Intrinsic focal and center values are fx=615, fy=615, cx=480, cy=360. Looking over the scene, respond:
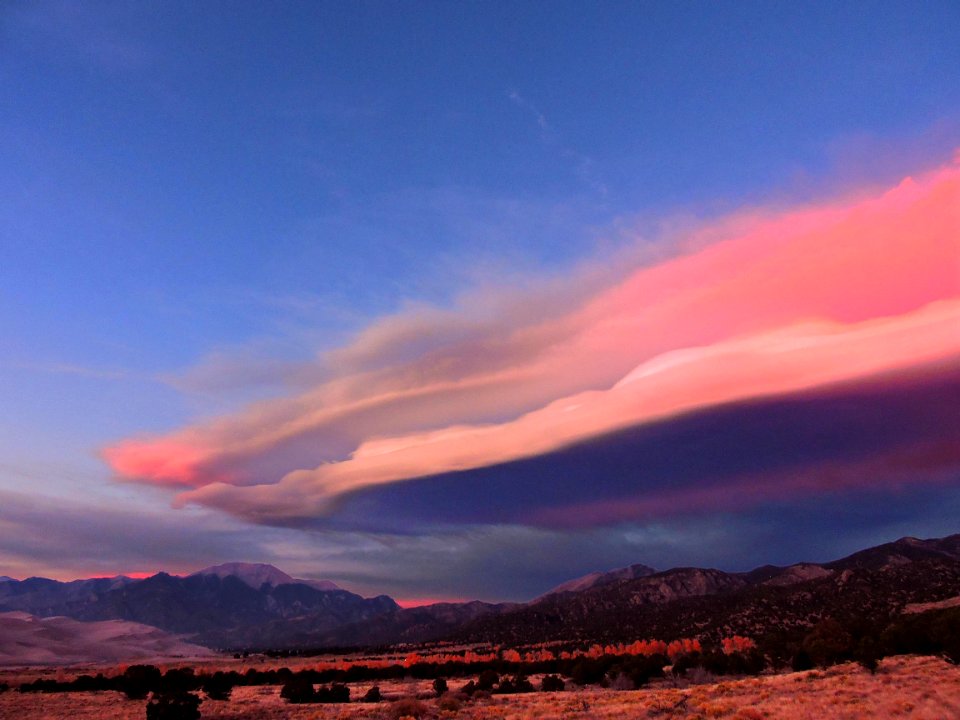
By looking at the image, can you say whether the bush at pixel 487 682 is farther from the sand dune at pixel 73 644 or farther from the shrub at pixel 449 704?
the sand dune at pixel 73 644

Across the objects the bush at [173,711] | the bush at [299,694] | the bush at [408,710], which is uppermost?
the bush at [173,711]

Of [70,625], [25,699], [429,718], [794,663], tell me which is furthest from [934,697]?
[70,625]

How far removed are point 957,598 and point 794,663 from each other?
68.7 meters

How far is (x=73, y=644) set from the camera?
462ft

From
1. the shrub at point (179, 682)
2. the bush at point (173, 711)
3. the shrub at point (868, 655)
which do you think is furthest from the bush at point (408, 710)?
the shrub at point (868, 655)

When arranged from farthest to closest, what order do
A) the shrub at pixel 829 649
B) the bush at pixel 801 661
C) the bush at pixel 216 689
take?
the bush at pixel 801 661
the shrub at pixel 829 649
the bush at pixel 216 689

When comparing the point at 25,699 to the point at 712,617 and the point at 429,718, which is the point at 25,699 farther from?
the point at 712,617

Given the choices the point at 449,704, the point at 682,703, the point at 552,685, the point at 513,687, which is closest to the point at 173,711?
the point at 449,704

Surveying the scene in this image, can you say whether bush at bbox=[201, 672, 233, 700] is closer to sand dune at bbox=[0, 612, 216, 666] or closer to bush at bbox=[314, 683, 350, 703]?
bush at bbox=[314, 683, 350, 703]

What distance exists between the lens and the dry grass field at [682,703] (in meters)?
31.1

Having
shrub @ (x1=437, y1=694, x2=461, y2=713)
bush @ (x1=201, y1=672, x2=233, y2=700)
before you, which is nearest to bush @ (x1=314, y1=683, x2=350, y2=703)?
bush @ (x1=201, y1=672, x2=233, y2=700)

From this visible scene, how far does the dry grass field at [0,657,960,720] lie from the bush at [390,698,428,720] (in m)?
0.12

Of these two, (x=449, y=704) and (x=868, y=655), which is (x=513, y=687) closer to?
(x=449, y=704)

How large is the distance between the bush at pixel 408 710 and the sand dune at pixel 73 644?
110 metres
